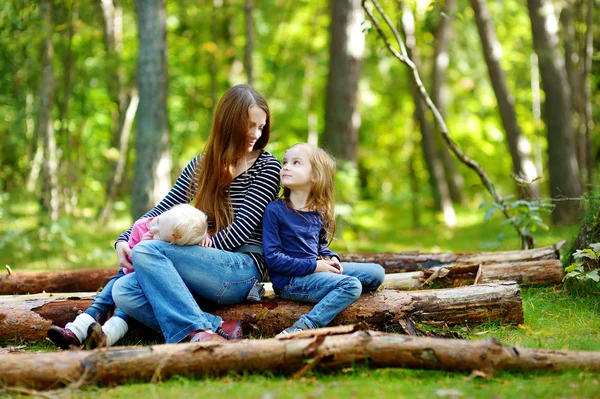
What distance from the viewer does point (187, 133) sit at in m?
17.4

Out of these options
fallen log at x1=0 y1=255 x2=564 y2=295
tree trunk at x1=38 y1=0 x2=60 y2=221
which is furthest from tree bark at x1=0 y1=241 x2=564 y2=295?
tree trunk at x1=38 y1=0 x2=60 y2=221

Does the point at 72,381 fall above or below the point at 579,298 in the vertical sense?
above

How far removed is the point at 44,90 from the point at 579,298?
8.65 metres

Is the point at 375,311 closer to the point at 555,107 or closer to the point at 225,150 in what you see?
the point at 225,150

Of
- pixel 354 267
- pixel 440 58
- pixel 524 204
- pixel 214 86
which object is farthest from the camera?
pixel 440 58

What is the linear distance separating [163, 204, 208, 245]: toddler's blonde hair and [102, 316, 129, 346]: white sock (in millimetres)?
647

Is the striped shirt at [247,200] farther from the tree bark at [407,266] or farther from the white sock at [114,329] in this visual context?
Result: the tree bark at [407,266]

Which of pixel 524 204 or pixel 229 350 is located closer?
pixel 229 350

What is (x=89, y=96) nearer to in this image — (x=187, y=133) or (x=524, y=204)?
(x=187, y=133)

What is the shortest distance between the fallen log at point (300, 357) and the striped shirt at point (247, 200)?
1066 millimetres

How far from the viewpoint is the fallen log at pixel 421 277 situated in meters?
5.41

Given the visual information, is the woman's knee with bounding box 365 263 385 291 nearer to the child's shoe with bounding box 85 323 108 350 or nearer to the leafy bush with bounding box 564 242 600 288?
the leafy bush with bounding box 564 242 600 288

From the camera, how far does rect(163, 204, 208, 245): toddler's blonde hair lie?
4.34 m

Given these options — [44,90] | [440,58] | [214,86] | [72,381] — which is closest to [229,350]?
[72,381]
